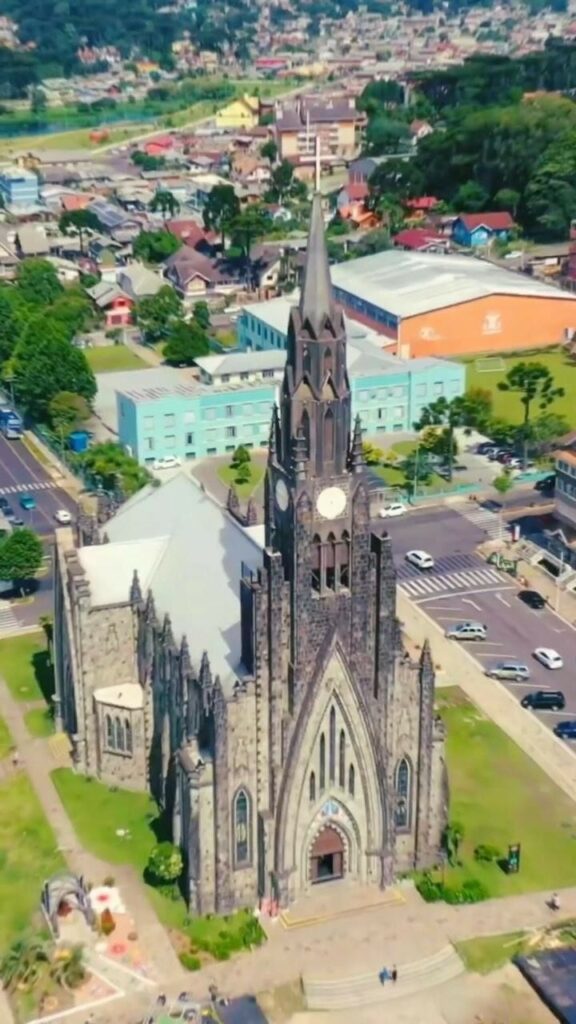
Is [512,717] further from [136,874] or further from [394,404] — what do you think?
[394,404]

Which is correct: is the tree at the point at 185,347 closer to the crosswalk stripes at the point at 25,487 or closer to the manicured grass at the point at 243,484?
the manicured grass at the point at 243,484

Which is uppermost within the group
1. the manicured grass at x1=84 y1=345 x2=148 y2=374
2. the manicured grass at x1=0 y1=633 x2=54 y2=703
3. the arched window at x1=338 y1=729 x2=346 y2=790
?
the arched window at x1=338 y1=729 x2=346 y2=790

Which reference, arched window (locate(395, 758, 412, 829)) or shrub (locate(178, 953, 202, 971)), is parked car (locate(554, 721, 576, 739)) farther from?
shrub (locate(178, 953, 202, 971))

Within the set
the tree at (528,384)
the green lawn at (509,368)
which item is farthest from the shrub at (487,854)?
the green lawn at (509,368)

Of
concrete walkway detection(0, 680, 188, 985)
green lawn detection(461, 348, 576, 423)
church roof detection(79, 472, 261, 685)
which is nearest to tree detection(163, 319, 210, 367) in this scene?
green lawn detection(461, 348, 576, 423)

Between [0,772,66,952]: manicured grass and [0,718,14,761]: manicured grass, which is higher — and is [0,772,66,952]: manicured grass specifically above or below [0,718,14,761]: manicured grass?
above

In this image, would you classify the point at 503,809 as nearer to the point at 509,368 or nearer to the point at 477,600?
the point at 477,600

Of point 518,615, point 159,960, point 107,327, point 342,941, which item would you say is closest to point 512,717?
point 518,615
